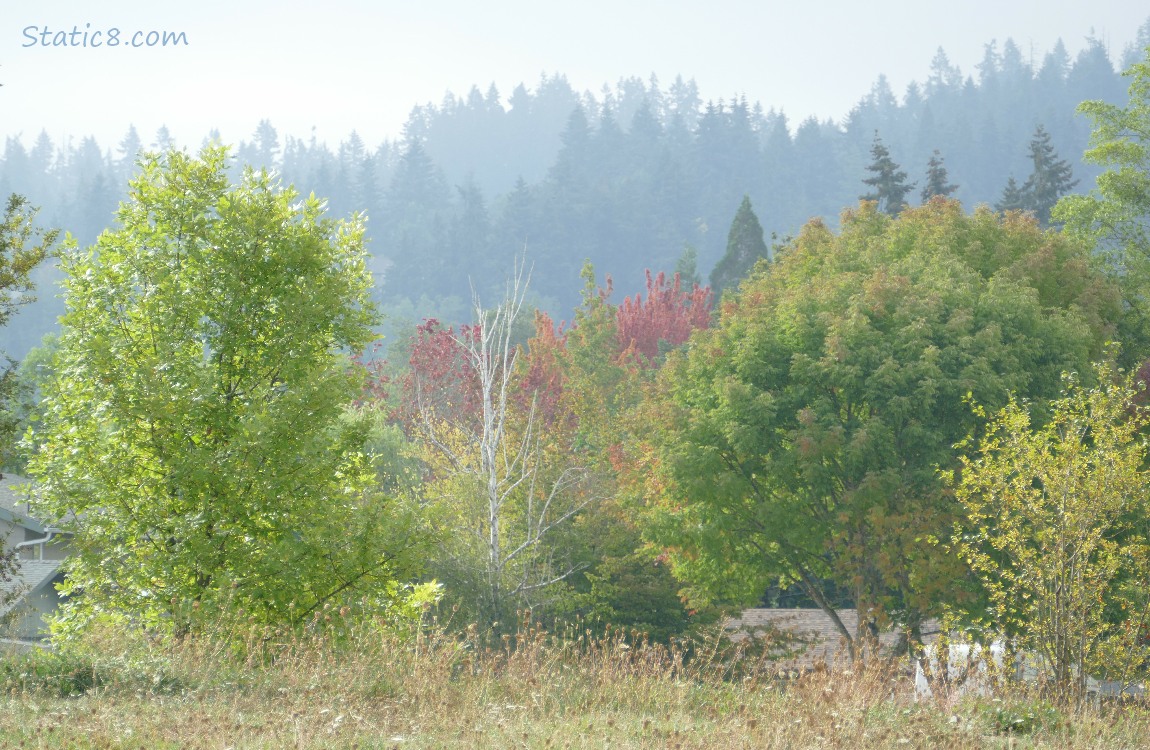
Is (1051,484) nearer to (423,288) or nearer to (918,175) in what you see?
(423,288)

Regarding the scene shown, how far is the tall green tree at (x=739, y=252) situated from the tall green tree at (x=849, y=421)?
43450 mm

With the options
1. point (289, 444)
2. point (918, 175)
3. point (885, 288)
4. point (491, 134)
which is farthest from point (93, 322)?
point (491, 134)

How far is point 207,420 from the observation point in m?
14.8

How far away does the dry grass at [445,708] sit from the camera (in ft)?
Result: 27.1

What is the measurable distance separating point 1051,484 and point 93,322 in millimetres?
11991

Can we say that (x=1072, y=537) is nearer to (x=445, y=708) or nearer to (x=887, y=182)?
(x=445, y=708)

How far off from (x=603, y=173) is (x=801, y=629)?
11270 cm

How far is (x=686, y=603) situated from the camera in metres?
27.7

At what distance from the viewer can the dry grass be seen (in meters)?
8.25

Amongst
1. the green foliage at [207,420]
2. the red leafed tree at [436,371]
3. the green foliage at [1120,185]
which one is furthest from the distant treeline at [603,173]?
the green foliage at [207,420]

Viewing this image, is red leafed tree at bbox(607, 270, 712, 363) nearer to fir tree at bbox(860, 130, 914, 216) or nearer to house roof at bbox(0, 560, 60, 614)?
fir tree at bbox(860, 130, 914, 216)

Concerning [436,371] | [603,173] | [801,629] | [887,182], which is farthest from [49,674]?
Result: [603,173]

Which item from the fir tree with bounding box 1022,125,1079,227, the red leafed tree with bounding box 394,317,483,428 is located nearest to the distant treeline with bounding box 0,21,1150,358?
the fir tree with bounding box 1022,125,1079,227

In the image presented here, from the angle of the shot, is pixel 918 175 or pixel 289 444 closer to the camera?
pixel 289 444
